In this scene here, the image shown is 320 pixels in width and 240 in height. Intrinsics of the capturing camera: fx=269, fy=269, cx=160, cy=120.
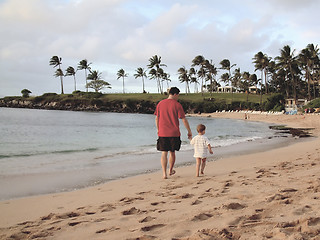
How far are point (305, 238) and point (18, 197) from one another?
14.6ft

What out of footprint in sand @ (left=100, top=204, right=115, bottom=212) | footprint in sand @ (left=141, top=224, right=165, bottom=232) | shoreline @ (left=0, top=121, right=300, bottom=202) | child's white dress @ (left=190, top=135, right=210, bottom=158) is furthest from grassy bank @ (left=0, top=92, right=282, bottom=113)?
footprint in sand @ (left=141, top=224, right=165, bottom=232)

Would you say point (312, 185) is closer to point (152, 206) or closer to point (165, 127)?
point (152, 206)

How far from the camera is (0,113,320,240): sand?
2377 millimetres

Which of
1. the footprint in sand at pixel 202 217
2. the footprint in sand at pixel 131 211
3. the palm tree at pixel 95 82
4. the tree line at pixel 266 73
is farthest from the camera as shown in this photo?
the palm tree at pixel 95 82

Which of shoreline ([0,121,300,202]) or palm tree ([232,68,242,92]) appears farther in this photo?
palm tree ([232,68,242,92])

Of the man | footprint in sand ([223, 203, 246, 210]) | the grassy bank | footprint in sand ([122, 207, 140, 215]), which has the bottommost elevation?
footprint in sand ([122, 207, 140, 215])

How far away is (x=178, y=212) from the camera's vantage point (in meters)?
3.00

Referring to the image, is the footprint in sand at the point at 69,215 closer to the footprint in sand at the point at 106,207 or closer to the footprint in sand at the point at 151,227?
the footprint in sand at the point at 106,207

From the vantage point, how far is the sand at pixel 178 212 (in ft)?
7.80

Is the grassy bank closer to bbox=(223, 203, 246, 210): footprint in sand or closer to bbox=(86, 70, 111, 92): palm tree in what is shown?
bbox=(86, 70, 111, 92): palm tree

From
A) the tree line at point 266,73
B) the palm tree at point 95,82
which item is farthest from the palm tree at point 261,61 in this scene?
the palm tree at point 95,82

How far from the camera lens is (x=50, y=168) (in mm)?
7582

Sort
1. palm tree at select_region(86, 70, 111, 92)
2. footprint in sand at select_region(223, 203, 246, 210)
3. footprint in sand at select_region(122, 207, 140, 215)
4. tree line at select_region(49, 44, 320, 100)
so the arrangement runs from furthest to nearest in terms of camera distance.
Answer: palm tree at select_region(86, 70, 111, 92), tree line at select_region(49, 44, 320, 100), footprint in sand at select_region(122, 207, 140, 215), footprint in sand at select_region(223, 203, 246, 210)

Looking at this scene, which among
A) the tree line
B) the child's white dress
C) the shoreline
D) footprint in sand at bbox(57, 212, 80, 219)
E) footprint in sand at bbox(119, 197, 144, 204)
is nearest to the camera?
footprint in sand at bbox(57, 212, 80, 219)
